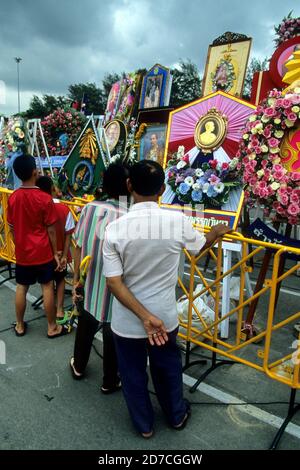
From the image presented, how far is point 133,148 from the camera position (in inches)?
269

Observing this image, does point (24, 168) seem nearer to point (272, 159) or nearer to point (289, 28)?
point (272, 159)

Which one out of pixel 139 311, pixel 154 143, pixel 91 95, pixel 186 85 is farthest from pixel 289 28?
pixel 91 95

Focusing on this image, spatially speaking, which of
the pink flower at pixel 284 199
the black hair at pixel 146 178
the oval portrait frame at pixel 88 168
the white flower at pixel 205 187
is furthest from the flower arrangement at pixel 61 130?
the black hair at pixel 146 178

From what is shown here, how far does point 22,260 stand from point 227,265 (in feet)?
6.66

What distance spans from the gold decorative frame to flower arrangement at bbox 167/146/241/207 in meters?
0.20

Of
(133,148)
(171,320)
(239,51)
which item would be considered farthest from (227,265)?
(239,51)

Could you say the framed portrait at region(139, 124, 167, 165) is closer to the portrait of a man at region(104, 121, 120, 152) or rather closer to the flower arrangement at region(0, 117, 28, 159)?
the portrait of a man at region(104, 121, 120, 152)

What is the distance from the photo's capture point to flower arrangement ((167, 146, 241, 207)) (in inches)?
150

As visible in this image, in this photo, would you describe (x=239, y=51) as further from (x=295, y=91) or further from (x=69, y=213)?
(x=69, y=213)

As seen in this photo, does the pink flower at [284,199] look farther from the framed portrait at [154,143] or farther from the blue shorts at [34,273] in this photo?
the framed portrait at [154,143]

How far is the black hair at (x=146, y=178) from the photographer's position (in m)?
1.90

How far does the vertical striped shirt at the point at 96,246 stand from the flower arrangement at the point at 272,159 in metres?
1.28

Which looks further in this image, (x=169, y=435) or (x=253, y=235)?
(x=253, y=235)

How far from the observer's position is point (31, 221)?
3355 millimetres
